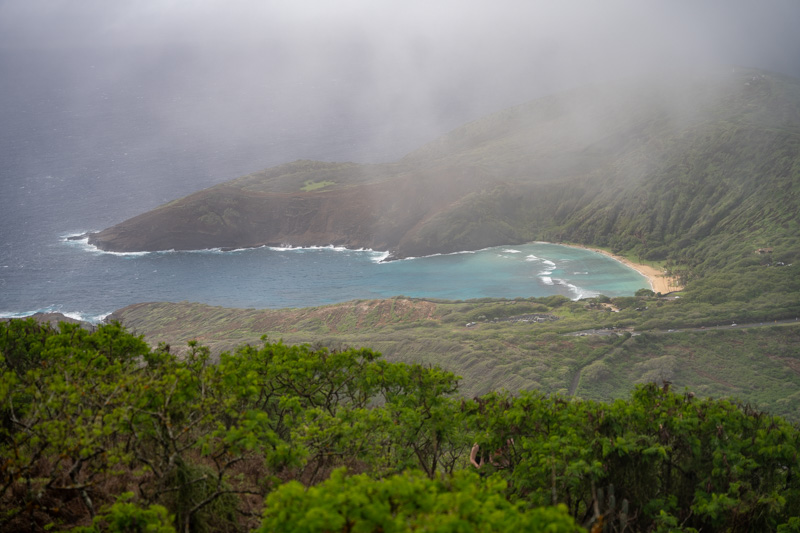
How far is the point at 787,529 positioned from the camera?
19.5 m

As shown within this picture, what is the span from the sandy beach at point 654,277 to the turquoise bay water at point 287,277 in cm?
182

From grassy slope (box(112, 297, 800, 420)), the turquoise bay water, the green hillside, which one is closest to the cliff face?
the green hillside

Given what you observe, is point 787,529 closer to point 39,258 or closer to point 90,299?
point 90,299

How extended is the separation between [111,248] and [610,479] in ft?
436

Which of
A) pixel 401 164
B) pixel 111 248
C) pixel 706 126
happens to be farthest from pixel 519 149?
pixel 111 248

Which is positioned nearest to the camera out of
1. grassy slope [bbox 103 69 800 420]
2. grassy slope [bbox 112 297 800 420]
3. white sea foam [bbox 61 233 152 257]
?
grassy slope [bbox 112 297 800 420]

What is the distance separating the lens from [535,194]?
146000 millimetres

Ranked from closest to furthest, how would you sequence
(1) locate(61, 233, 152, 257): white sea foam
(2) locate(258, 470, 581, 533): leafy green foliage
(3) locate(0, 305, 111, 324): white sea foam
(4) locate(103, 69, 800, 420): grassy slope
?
(2) locate(258, 470, 581, 533): leafy green foliage
(4) locate(103, 69, 800, 420): grassy slope
(3) locate(0, 305, 111, 324): white sea foam
(1) locate(61, 233, 152, 257): white sea foam

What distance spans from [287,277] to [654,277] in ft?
224

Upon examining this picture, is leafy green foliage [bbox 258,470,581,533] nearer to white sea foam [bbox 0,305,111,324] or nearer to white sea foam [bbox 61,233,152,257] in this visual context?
white sea foam [bbox 0,305,111,324]

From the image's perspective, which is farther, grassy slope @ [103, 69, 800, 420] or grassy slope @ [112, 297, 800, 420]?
grassy slope @ [103, 69, 800, 420]

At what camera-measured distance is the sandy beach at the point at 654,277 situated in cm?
9812

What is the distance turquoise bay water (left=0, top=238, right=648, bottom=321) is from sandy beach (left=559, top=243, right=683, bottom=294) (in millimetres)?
1824

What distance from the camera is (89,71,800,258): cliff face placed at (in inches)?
4961
